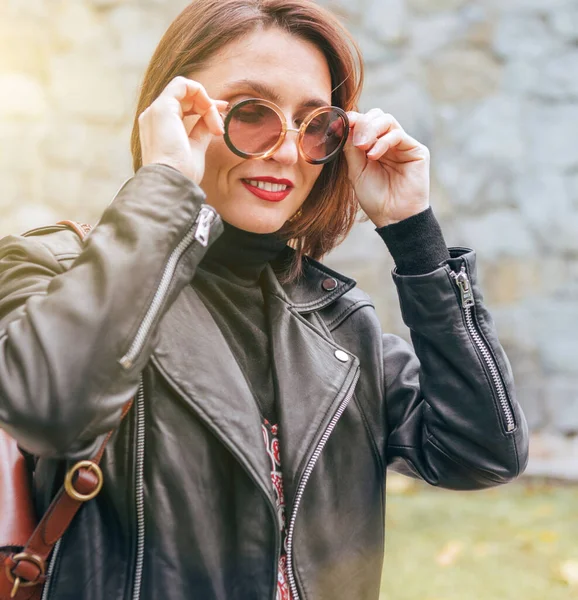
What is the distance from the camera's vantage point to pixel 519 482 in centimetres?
472

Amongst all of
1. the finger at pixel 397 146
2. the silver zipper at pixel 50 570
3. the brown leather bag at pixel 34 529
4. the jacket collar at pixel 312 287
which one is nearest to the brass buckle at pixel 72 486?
the brown leather bag at pixel 34 529

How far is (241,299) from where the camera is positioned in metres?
1.86

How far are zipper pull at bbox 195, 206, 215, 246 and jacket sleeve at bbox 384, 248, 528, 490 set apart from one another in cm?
51

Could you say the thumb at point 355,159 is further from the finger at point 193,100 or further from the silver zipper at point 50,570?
the silver zipper at point 50,570

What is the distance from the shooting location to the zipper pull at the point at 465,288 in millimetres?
1788

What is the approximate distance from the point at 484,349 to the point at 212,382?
1.98 feet

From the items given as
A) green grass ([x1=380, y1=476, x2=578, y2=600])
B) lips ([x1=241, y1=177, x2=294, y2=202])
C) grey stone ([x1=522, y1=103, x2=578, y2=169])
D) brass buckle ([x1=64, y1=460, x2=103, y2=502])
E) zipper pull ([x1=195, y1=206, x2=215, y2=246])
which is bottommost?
green grass ([x1=380, y1=476, x2=578, y2=600])

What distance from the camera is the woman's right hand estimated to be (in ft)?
4.89

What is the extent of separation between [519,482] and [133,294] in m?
3.87

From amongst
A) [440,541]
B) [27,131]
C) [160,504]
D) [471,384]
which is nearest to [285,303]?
[471,384]

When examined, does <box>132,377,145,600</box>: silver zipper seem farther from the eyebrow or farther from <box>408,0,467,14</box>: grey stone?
Result: <box>408,0,467,14</box>: grey stone

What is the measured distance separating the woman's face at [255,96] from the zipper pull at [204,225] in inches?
10.4

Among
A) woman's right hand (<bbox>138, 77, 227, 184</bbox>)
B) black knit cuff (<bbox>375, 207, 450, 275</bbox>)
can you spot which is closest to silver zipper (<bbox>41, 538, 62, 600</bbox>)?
woman's right hand (<bbox>138, 77, 227, 184</bbox>)

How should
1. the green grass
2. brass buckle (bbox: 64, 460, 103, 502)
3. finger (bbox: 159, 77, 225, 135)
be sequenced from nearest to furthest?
brass buckle (bbox: 64, 460, 103, 502), finger (bbox: 159, 77, 225, 135), the green grass
